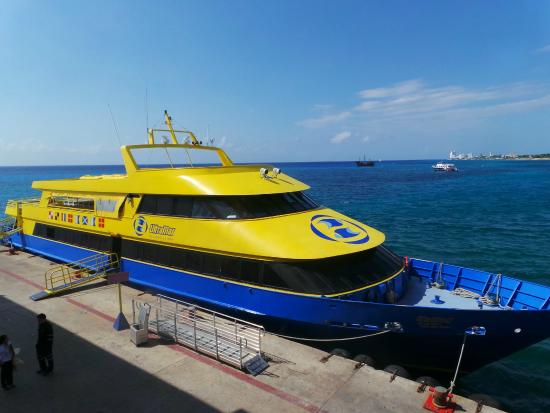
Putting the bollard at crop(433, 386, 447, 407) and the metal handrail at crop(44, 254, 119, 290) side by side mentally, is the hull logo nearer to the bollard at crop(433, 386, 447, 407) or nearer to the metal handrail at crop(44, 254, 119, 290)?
the metal handrail at crop(44, 254, 119, 290)

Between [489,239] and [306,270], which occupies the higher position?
[306,270]

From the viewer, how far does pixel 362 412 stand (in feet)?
22.4

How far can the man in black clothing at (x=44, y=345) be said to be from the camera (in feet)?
25.5

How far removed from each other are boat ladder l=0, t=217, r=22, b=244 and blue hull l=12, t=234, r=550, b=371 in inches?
553

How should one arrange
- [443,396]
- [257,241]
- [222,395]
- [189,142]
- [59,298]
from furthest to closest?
[189,142] → [59,298] → [257,241] → [222,395] → [443,396]

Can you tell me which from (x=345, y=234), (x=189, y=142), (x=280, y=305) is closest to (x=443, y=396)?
(x=280, y=305)

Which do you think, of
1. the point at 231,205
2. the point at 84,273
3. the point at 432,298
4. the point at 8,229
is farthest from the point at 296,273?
the point at 8,229

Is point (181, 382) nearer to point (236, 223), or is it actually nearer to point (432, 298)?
point (236, 223)

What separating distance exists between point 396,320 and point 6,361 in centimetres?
815

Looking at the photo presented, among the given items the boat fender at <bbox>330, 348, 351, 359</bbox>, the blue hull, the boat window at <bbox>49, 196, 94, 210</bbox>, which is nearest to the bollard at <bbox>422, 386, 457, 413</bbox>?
the blue hull

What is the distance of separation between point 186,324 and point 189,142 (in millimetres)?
8766

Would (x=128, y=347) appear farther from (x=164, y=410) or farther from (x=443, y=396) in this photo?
(x=443, y=396)

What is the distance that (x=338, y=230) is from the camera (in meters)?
11.0

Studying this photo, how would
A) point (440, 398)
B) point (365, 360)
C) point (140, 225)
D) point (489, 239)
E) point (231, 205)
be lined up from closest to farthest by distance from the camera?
point (440, 398), point (365, 360), point (231, 205), point (140, 225), point (489, 239)
